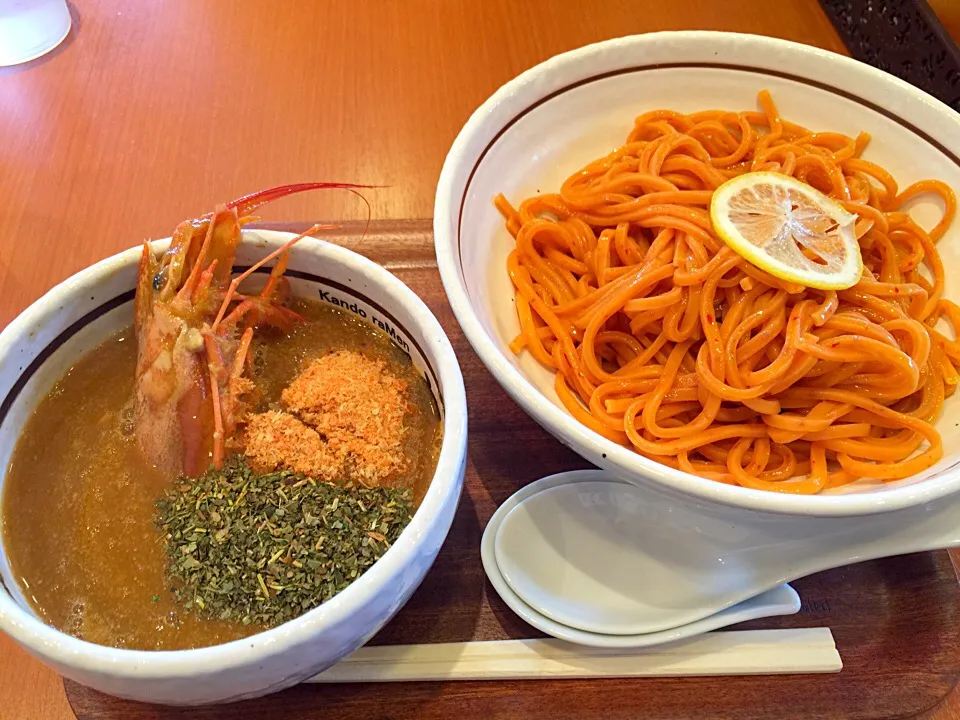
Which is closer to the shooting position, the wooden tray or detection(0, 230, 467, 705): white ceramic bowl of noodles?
detection(0, 230, 467, 705): white ceramic bowl of noodles

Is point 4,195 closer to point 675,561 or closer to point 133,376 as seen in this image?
point 133,376

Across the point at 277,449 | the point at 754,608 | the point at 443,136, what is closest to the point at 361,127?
the point at 443,136

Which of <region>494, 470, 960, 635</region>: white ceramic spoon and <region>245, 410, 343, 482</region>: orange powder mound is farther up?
<region>245, 410, 343, 482</region>: orange powder mound

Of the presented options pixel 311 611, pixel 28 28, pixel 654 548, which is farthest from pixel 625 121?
pixel 28 28

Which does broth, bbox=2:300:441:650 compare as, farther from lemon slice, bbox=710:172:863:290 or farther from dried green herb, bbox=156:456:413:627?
lemon slice, bbox=710:172:863:290

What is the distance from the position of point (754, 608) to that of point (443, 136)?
1229mm

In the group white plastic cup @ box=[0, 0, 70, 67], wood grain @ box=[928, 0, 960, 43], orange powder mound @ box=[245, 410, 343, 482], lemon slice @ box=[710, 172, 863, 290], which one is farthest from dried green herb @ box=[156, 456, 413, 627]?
wood grain @ box=[928, 0, 960, 43]

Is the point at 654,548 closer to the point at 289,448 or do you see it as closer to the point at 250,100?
the point at 289,448

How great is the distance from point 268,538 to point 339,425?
0.55ft

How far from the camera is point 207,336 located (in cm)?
96

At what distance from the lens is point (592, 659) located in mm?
915

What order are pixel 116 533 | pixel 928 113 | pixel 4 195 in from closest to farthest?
pixel 116 533 < pixel 928 113 < pixel 4 195

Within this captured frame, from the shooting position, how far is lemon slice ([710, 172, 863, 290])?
104 cm

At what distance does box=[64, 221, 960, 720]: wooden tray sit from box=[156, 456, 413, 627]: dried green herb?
0.54 ft
